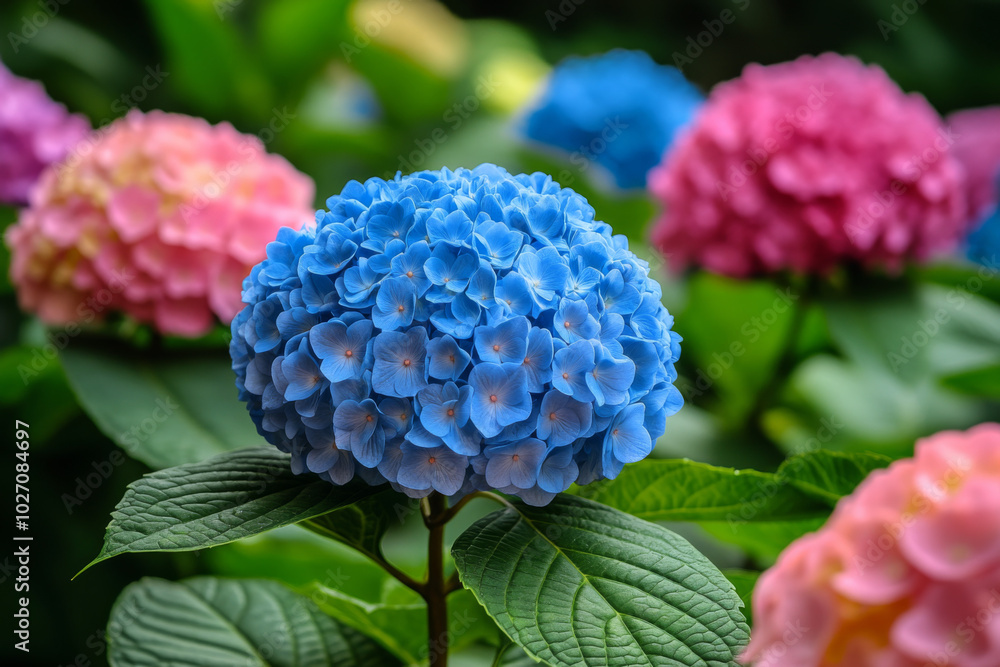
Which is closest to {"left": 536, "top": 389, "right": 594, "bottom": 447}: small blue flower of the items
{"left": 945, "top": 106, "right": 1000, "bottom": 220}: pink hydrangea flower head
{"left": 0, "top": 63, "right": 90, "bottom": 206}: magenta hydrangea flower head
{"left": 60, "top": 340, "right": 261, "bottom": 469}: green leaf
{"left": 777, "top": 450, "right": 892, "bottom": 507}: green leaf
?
{"left": 777, "top": 450, "right": 892, "bottom": 507}: green leaf

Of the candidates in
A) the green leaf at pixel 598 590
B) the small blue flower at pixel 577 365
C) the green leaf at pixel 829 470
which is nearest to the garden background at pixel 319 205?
the green leaf at pixel 829 470

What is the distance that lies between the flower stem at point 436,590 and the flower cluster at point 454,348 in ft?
0.25

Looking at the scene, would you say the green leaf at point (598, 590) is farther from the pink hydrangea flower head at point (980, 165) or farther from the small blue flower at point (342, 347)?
the pink hydrangea flower head at point (980, 165)

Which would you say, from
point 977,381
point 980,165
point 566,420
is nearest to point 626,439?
point 566,420

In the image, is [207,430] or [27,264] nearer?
[207,430]

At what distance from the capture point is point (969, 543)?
39 centimetres

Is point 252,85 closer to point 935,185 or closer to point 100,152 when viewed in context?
point 100,152

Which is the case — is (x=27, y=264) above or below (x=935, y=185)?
below

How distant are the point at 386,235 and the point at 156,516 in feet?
0.73

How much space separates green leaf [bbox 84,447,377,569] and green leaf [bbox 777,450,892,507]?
0.33 meters

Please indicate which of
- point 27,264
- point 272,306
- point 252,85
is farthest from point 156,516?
point 252,85

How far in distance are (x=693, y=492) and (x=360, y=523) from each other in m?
0.25

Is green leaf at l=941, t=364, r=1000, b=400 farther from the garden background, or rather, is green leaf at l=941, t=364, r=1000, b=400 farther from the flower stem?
the flower stem

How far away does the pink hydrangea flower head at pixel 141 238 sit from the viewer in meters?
1.01
